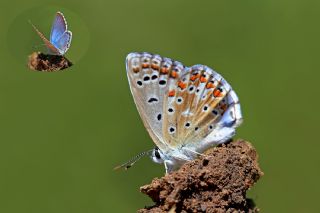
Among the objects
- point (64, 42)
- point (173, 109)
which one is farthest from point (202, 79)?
point (64, 42)

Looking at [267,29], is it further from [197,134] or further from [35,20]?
[35,20]

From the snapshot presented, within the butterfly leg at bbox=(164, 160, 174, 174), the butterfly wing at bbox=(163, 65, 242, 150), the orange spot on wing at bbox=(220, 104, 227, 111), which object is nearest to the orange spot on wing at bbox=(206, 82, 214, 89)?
the butterfly wing at bbox=(163, 65, 242, 150)

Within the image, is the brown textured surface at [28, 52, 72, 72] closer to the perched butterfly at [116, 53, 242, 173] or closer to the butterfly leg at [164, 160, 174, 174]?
the perched butterfly at [116, 53, 242, 173]

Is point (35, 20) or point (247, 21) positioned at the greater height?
point (247, 21)

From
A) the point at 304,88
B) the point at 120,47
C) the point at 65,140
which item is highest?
the point at 120,47

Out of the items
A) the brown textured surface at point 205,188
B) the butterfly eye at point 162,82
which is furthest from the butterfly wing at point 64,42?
the butterfly eye at point 162,82

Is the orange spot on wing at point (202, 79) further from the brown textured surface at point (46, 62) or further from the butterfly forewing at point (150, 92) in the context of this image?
the brown textured surface at point (46, 62)

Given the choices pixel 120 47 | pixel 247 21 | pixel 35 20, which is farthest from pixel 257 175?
pixel 247 21
